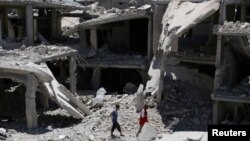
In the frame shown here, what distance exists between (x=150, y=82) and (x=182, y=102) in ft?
9.00

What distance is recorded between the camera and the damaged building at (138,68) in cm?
2131

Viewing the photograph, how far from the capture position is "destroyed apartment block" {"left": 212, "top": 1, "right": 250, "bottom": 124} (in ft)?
68.5

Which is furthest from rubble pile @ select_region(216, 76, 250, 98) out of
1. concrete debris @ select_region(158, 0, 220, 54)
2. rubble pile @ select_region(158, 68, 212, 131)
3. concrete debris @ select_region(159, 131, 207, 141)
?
concrete debris @ select_region(158, 0, 220, 54)

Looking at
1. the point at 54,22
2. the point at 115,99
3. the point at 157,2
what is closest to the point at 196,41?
the point at 157,2

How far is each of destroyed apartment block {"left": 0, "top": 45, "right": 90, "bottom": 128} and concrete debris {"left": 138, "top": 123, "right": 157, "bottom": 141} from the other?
350cm

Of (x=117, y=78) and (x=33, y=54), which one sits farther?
(x=117, y=78)

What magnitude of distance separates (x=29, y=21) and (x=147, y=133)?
1113 cm

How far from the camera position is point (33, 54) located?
24.6m

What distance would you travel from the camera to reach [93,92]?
28.7 metres

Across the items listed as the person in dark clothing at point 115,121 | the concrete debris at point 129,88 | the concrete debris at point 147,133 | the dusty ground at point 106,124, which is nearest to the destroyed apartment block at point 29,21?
the concrete debris at point 129,88

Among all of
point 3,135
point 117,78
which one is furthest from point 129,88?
point 3,135

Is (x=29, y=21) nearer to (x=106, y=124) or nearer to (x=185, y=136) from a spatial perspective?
(x=106, y=124)

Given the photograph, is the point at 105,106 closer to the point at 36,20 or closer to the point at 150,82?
the point at 150,82

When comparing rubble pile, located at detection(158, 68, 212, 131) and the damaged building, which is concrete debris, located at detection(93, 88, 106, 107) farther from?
rubble pile, located at detection(158, 68, 212, 131)
